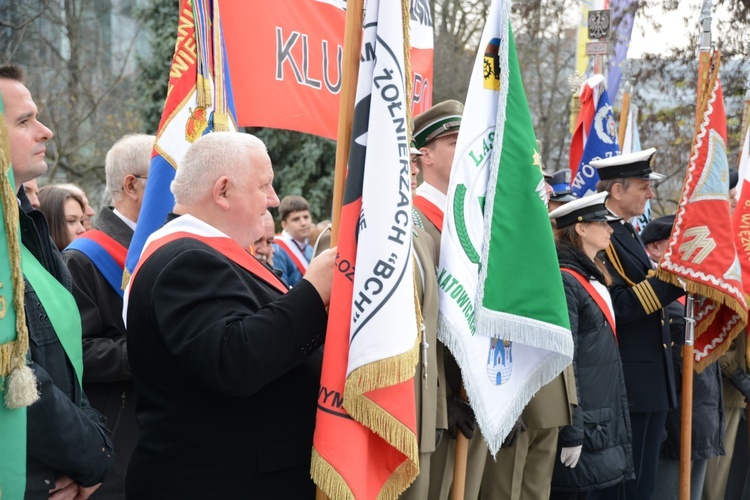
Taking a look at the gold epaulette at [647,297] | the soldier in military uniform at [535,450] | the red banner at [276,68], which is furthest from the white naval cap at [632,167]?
the red banner at [276,68]

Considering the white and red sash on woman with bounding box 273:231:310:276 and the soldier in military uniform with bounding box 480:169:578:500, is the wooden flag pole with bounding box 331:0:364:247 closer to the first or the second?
the soldier in military uniform with bounding box 480:169:578:500

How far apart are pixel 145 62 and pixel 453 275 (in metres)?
13.5

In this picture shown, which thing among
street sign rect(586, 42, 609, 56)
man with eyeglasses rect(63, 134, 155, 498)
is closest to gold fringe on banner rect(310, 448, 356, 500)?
man with eyeglasses rect(63, 134, 155, 498)

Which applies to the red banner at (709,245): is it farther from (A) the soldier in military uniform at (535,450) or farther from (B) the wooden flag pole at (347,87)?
(B) the wooden flag pole at (347,87)

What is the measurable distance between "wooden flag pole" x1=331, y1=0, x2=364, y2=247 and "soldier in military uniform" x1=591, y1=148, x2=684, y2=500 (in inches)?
110

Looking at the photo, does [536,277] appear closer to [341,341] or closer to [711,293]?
[341,341]

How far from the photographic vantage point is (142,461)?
278 centimetres

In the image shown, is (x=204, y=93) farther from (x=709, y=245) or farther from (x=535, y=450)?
(x=709, y=245)

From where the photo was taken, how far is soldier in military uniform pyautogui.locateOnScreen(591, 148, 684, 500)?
5.24 m

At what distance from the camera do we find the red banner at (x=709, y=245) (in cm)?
541

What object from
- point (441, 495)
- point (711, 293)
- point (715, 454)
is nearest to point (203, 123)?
point (441, 495)

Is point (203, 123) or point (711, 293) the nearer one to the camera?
point (203, 123)

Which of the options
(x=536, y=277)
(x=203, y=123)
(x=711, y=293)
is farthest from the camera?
(x=711, y=293)

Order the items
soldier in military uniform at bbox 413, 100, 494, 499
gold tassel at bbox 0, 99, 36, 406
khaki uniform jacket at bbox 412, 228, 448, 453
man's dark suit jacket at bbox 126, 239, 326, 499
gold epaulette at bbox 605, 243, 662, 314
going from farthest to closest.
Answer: gold epaulette at bbox 605, 243, 662, 314 < soldier in military uniform at bbox 413, 100, 494, 499 < khaki uniform jacket at bbox 412, 228, 448, 453 < man's dark suit jacket at bbox 126, 239, 326, 499 < gold tassel at bbox 0, 99, 36, 406
